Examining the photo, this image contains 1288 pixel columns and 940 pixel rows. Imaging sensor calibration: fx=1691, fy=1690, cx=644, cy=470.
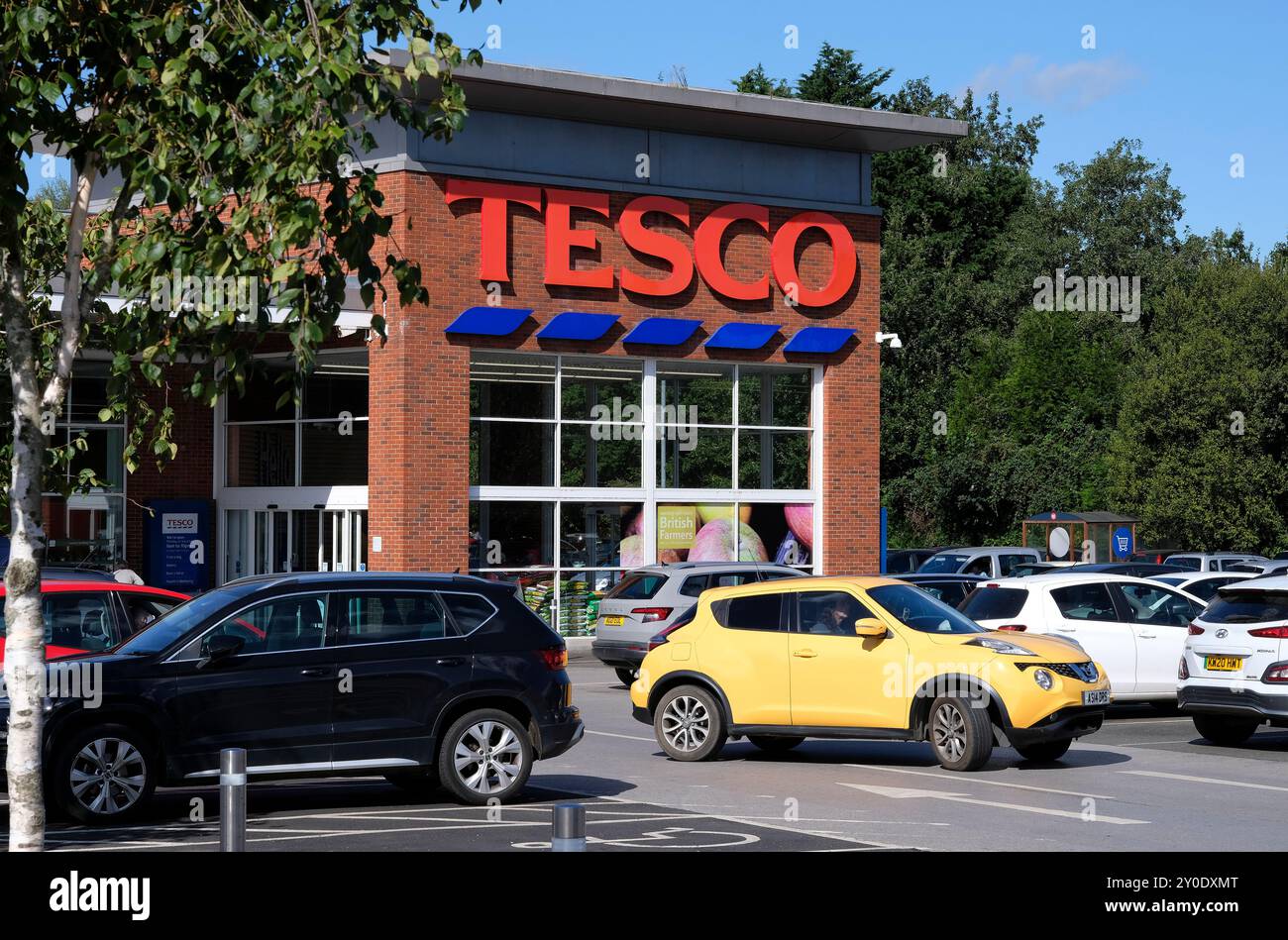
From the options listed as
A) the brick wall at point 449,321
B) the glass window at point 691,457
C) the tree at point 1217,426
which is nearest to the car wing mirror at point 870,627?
the brick wall at point 449,321

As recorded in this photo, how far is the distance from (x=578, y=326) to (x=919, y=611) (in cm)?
1556

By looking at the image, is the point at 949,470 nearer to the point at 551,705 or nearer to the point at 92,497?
the point at 92,497

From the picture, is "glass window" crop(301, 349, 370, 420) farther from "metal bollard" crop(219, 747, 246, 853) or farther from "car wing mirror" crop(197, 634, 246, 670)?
"metal bollard" crop(219, 747, 246, 853)

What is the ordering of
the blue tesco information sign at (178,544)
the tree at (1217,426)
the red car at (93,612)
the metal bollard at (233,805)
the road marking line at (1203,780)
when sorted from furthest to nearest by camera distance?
the tree at (1217,426)
the blue tesco information sign at (178,544)
the road marking line at (1203,780)
the red car at (93,612)
the metal bollard at (233,805)

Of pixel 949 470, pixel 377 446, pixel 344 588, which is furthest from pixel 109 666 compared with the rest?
pixel 949 470

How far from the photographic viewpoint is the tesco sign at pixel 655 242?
29.1 m

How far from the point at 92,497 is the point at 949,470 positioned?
31.5m

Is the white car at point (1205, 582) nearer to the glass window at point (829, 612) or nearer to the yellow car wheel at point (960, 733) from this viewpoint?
the glass window at point (829, 612)

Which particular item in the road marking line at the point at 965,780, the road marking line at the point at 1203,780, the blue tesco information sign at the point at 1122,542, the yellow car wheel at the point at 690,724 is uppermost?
the blue tesco information sign at the point at 1122,542

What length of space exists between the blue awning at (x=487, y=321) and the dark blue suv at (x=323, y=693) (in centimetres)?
1608

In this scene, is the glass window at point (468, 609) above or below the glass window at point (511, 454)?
below

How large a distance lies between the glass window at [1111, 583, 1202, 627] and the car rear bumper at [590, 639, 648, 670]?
6413 mm
